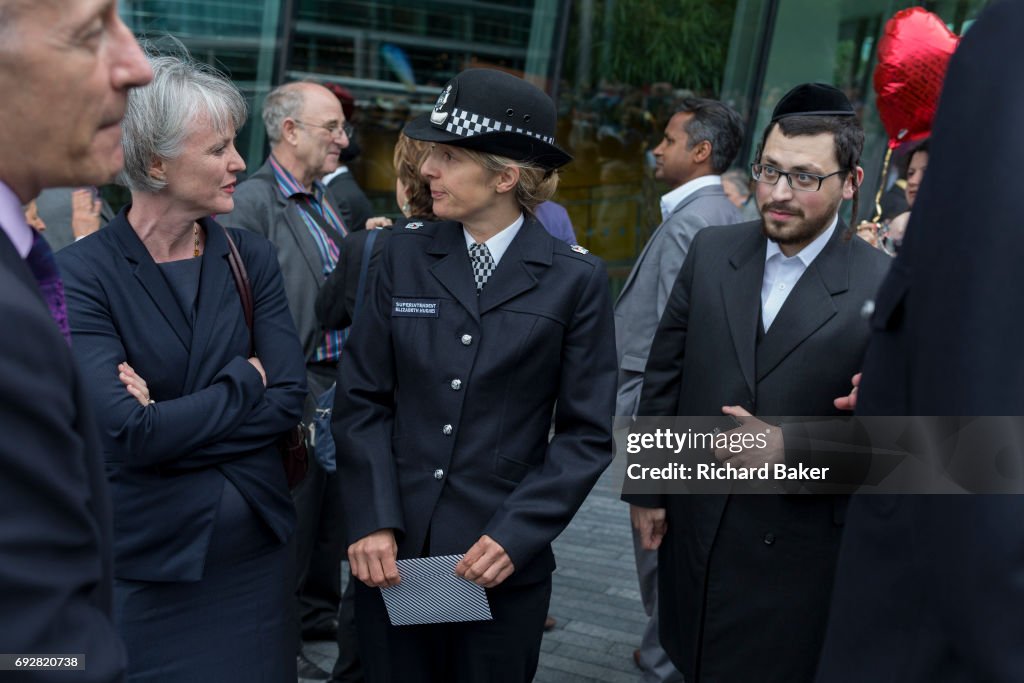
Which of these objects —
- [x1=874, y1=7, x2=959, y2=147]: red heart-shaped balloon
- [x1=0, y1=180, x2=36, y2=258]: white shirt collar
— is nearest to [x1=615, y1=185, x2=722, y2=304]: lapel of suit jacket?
[x1=874, y1=7, x2=959, y2=147]: red heart-shaped balloon

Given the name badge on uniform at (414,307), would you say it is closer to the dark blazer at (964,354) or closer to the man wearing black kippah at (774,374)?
the man wearing black kippah at (774,374)

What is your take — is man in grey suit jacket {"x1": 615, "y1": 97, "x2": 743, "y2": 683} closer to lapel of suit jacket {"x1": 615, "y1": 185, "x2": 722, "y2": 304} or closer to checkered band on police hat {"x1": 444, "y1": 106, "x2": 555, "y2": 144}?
lapel of suit jacket {"x1": 615, "y1": 185, "x2": 722, "y2": 304}

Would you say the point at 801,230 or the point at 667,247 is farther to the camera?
the point at 667,247

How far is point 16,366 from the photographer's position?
1.10 metres

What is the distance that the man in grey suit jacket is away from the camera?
404 centimetres

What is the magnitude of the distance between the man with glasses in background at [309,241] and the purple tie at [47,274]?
230 centimetres

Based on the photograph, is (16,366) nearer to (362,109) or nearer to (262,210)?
(262,210)

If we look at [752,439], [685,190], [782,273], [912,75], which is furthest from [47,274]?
[912,75]

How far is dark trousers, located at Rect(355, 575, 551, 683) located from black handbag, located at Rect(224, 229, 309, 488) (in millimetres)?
400

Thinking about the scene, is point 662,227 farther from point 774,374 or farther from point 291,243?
point 774,374

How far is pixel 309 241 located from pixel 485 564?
207cm

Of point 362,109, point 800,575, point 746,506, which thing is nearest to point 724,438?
point 746,506

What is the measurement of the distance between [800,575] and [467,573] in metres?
0.92

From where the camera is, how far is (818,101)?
9.32 ft
